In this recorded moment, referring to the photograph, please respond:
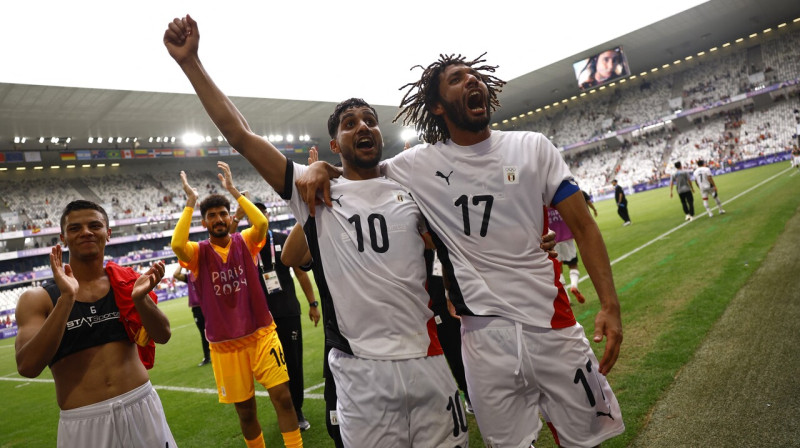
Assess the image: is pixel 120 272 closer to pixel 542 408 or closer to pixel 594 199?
pixel 542 408

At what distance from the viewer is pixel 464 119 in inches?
98.2

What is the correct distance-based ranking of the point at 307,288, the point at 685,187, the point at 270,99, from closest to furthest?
the point at 307,288
the point at 685,187
the point at 270,99

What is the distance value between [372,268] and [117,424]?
184 centimetres

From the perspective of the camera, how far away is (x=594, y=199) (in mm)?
45688

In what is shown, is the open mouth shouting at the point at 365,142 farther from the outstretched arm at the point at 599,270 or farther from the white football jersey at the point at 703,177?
the white football jersey at the point at 703,177

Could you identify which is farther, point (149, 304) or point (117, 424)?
point (149, 304)

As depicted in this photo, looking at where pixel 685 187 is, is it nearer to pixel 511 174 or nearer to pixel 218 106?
pixel 511 174

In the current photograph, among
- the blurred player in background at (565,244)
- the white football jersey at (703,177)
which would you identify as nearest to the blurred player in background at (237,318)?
the blurred player in background at (565,244)

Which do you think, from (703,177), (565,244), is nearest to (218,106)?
(565,244)

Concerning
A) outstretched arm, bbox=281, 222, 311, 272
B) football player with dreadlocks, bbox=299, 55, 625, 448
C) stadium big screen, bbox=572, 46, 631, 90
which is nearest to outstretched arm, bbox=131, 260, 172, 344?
outstretched arm, bbox=281, 222, 311, 272

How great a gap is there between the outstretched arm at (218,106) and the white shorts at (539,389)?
137cm

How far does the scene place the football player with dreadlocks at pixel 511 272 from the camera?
2.22 meters

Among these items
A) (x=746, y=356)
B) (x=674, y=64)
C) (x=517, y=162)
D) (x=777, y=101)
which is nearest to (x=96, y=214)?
(x=517, y=162)

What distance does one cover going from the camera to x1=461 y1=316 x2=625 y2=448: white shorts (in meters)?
2.21
